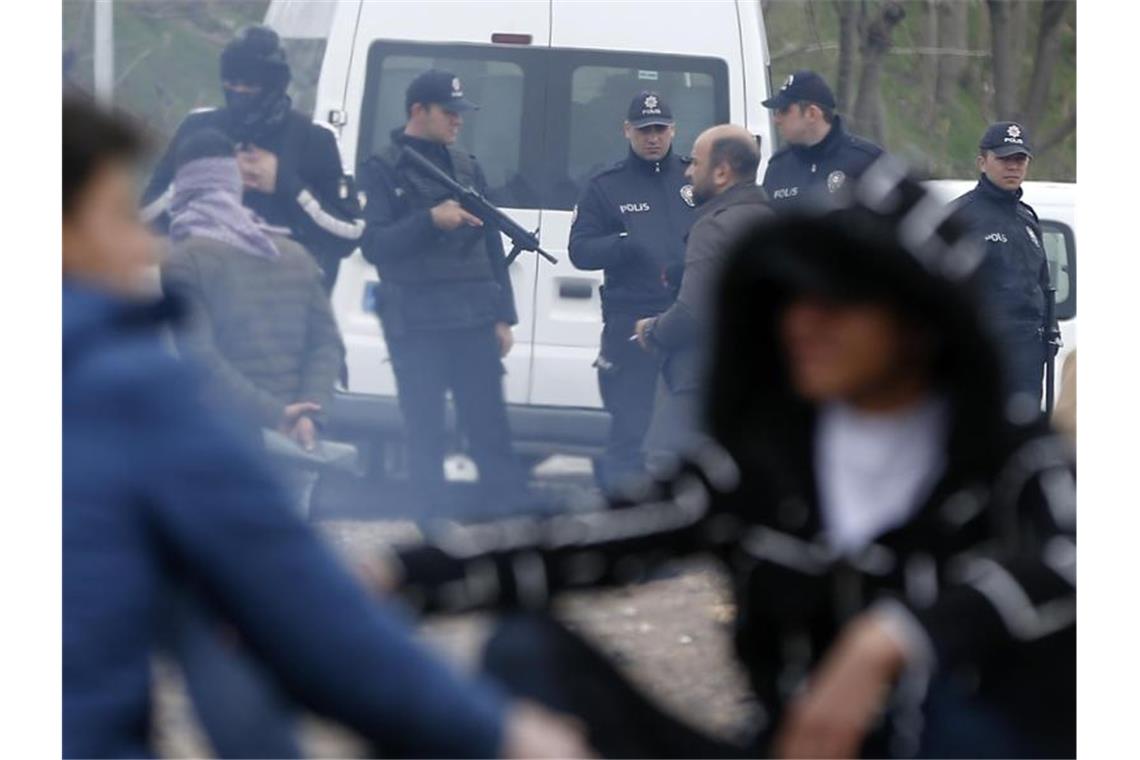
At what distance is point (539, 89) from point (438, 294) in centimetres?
76

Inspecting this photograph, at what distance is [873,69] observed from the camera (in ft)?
22.0

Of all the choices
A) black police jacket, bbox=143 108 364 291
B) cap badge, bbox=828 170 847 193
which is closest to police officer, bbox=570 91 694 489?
cap badge, bbox=828 170 847 193

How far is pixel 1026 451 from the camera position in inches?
90.0

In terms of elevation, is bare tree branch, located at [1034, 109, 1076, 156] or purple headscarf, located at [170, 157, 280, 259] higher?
bare tree branch, located at [1034, 109, 1076, 156]

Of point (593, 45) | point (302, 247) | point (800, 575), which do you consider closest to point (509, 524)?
point (800, 575)

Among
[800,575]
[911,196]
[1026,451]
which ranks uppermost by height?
[911,196]

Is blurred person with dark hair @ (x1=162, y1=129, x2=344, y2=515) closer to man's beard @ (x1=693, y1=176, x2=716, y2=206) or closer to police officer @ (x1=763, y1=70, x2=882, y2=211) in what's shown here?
man's beard @ (x1=693, y1=176, x2=716, y2=206)

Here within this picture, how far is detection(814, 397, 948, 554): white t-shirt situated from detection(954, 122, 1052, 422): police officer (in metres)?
4.07

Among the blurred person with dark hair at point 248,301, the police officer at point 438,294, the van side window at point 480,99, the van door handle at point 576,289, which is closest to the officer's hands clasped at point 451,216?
the police officer at point 438,294

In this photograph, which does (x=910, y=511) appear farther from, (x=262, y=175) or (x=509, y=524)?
(x=262, y=175)

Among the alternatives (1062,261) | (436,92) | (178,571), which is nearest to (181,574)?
(178,571)

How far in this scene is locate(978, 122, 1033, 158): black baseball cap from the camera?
647 cm

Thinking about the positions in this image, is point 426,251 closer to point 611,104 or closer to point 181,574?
point 611,104
